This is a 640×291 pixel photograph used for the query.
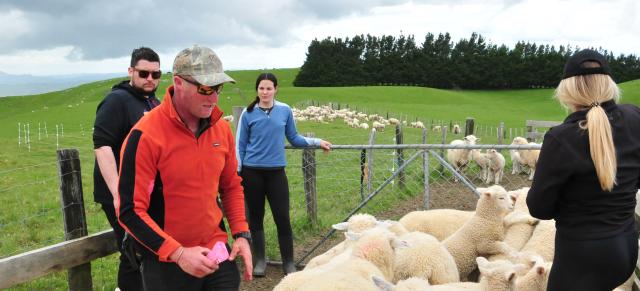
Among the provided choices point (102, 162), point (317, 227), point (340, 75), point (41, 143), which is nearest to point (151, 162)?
point (102, 162)

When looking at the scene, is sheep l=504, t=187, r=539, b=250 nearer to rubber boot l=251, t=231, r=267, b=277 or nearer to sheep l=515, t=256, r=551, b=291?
sheep l=515, t=256, r=551, b=291

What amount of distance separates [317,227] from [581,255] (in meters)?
5.08

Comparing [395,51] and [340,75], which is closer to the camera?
[340,75]

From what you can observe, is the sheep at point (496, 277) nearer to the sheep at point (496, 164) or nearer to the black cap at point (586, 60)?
the black cap at point (586, 60)

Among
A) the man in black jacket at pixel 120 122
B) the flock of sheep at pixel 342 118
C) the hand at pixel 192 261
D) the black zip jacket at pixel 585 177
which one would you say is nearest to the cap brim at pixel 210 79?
the hand at pixel 192 261

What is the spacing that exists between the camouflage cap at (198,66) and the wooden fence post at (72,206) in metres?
2.29

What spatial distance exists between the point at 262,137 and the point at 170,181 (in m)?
2.62

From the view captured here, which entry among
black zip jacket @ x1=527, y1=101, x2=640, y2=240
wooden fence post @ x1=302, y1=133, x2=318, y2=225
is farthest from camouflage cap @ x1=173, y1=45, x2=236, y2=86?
wooden fence post @ x1=302, y1=133, x2=318, y2=225

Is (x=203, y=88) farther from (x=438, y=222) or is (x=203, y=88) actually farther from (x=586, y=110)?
(x=438, y=222)

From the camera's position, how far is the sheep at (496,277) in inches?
136

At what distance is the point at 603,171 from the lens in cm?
220

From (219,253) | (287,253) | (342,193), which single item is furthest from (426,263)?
(342,193)

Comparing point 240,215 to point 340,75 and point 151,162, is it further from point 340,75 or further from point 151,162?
point 340,75

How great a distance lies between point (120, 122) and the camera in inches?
131
